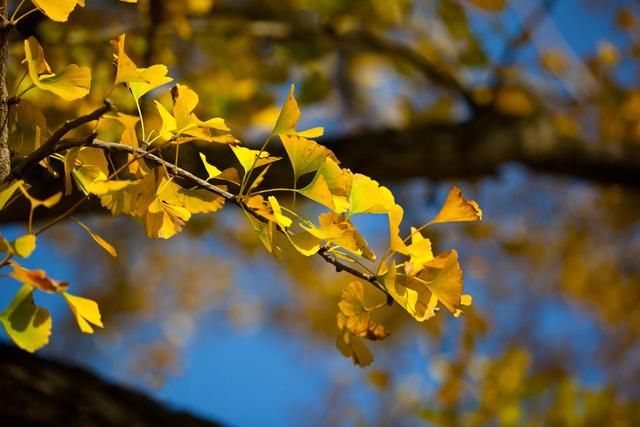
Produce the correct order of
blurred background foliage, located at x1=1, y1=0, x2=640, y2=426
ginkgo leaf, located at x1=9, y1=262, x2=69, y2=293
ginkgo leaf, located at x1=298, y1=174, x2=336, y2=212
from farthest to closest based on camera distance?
1. blurred background foliage, located at x1=1, y1=0, x2=640, y2=426
2. ginkgo leaf, located at x1=298, y1=174, x2=336, y2=212
3. ginkgo leaf, located at x1=9, y1=262, x2=69, y2=293

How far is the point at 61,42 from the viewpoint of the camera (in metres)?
→ 1.42

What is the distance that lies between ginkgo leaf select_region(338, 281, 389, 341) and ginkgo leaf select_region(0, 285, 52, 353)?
259 millimetres

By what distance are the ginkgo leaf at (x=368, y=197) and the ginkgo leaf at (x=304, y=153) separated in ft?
0.10

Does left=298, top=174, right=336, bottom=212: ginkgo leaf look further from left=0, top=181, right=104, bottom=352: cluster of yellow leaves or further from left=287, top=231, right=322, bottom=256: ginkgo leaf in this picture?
left=0, top=181, right=104, bottom=352: cluster of yellow leaves

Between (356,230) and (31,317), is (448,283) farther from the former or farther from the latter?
(31,317)

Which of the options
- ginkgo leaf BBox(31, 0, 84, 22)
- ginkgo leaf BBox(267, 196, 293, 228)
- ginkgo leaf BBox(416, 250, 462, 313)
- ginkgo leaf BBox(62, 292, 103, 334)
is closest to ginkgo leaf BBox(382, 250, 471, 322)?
ginkgo leaf BBox(416, 250, 462, 313)

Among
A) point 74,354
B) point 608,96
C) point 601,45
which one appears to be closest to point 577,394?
point 608,96

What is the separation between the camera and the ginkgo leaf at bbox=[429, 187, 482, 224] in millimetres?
623

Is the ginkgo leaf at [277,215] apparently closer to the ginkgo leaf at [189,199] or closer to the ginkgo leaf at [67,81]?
the ginkgo leaf at [189,199]

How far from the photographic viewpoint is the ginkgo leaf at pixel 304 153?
0.61 metres

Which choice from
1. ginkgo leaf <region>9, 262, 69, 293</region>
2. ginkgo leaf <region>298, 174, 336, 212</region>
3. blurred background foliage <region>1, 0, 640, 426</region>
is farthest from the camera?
blurred background foliage <region>1, 0, 640, 426</region>

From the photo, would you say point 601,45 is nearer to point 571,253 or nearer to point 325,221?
point 571,253

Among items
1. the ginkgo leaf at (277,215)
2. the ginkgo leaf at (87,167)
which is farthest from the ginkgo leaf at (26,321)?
the ginkgo leaf at (277,215)

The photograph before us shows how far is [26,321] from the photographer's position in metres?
0.56
